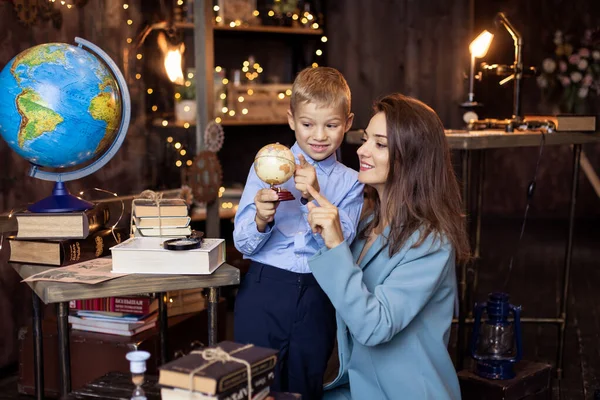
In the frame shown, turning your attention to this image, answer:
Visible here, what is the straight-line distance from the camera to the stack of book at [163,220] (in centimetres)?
217

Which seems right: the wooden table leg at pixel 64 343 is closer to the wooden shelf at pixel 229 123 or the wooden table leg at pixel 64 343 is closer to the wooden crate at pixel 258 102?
the wooden shelf at pixel 229 123

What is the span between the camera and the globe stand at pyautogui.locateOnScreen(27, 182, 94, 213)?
2.33 meters

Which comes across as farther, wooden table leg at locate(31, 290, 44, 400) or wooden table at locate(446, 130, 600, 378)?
wooden table at locate(446, 130, 600, 378)

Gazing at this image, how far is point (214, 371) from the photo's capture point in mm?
1426

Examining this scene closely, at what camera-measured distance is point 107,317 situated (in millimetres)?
3391

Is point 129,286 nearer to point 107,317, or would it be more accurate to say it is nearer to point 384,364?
point 384,364

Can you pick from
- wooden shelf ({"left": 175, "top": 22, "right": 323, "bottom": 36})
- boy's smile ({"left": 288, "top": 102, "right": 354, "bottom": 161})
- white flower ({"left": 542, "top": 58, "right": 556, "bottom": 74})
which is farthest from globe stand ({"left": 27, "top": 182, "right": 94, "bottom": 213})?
white flower ({"left": 542, "top": 58, "right": 556, "bottom": 74})

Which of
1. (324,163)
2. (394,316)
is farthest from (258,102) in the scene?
(394,316)

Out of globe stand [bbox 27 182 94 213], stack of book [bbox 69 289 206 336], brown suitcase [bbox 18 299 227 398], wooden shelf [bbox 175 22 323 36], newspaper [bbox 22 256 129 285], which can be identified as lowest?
brown suitcase [bbox 18 299 227 398]

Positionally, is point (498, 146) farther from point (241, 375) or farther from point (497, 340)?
point (241, 375)

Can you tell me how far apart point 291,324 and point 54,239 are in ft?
2.52

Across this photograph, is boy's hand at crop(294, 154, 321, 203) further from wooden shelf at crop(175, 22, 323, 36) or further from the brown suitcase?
wooden shelf at crop(175, 22, 323, 36)

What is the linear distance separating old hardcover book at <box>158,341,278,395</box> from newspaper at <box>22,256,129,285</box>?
573 millimetres

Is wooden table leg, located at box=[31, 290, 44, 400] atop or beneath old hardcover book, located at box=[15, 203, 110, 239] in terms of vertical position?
beneath
